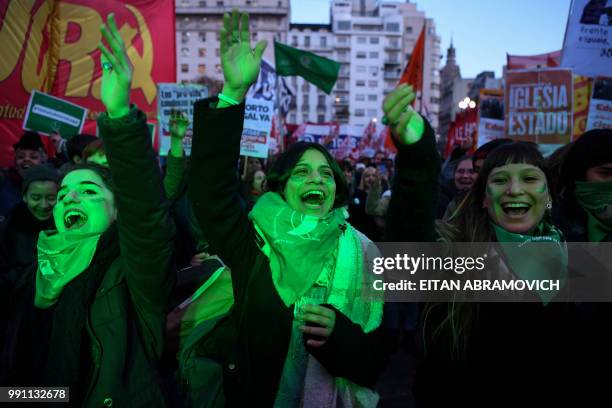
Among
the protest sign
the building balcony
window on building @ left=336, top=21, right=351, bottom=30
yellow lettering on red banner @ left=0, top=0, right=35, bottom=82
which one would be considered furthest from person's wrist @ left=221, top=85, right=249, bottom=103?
window on building @ left=336, top=21, right=351, bottom=30

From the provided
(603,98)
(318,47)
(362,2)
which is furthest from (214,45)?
(603,98)

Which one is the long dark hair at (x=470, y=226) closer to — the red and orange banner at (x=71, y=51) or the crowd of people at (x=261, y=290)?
the crowd of people at (x=261, y=290)

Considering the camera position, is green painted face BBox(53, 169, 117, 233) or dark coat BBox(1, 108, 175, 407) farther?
green painted face BBox(53, 169, 117, 233)

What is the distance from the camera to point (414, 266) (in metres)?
2.18

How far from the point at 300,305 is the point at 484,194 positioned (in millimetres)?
975

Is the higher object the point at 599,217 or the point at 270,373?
the point at 599,217

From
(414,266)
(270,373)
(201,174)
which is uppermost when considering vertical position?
(201,174)

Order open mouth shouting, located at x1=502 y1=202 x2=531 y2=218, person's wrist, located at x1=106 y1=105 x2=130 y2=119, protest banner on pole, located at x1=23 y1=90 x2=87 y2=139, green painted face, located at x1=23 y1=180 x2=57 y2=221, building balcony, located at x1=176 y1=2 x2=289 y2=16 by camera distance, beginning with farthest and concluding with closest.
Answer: building balcony, located at x1=176 y1=2 x2=289 y2=16
protest banner on pole, located at x1=23 y1=90 x2=87 y2=139
green painted face, located at x1=23 y1=180 x2=57 y2=221
open mouth shouting, located at x1=502 y1=202 x2=531 y2=218
person's wrist, located at x1=106 y1=105 x2=130 y2=119

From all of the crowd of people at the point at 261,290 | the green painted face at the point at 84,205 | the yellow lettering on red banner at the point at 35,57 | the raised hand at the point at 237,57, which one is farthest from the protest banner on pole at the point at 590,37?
the yellow lettering on red banner at the point at 35,57

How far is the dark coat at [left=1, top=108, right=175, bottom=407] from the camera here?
1.88m

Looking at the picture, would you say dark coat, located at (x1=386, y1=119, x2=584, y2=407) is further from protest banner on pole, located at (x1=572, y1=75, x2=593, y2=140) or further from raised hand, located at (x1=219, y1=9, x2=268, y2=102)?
protest banner on pole, located at (x1=572, y1=75, x2=593, y2=140)

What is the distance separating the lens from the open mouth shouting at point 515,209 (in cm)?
219

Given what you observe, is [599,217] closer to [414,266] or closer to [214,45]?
[414,266]

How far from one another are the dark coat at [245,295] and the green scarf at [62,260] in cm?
53
